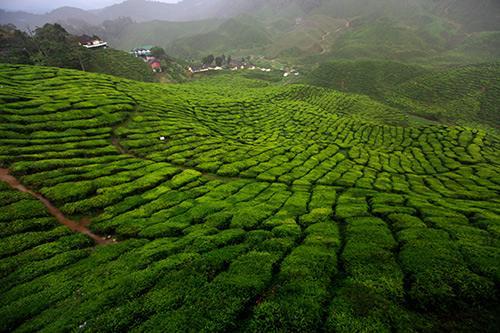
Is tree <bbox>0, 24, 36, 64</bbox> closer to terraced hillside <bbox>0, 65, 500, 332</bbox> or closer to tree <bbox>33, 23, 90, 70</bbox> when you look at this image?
tree <bbox>33, 23, 90, 70</bbox>

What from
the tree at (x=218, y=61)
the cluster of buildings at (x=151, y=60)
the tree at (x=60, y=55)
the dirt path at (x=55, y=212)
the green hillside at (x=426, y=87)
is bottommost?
the green hillside at (x=426, y=87)

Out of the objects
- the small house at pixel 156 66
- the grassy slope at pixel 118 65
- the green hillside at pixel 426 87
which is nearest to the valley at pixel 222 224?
the grassy slope at pixel 118 65

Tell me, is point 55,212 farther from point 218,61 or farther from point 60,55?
point 218,61

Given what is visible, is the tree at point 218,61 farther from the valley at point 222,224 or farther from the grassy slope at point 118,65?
the valley at point 222,224

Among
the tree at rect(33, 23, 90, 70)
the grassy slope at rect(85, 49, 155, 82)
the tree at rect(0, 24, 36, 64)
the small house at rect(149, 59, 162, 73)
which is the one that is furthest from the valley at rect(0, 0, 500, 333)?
the small house at rect(149, 59, 162, 73)

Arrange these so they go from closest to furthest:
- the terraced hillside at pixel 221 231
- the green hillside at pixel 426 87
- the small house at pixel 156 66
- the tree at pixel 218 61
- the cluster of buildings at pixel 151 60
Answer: the terraced hillside at pixel 221 231 < the green hillside at pixel 426 87 < the small house at pixel 156 66 < the cluster of buildings at pixel 151 60 < the tree at pixel 218 61

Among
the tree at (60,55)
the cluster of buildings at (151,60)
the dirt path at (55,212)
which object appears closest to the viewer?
the dirt path at (55,212)
